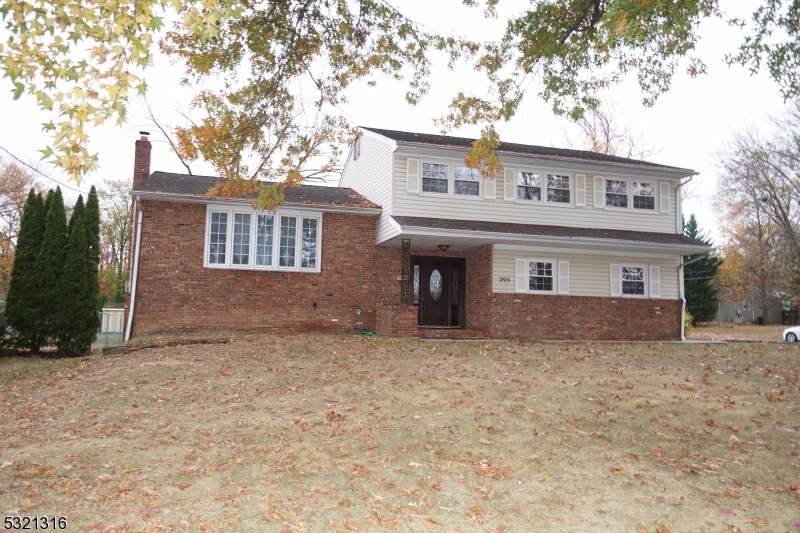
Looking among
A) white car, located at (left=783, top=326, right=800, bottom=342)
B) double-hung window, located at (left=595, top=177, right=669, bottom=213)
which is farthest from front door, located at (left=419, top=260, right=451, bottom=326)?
white car, located at (left=783, top=326, right=800, bottom=342)

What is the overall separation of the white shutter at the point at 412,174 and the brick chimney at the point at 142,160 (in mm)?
7972

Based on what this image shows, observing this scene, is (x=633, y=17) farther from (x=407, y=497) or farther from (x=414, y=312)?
(x=414, y=312)

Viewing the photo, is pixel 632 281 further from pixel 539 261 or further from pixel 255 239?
pixel 255 239

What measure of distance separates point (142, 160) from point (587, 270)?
13918mm

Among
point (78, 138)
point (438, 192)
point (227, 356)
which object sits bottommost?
point (227, 356)

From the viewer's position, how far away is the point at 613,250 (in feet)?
55.8

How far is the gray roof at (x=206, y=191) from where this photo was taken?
15.0 m

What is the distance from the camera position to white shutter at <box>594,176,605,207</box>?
58.1 ft

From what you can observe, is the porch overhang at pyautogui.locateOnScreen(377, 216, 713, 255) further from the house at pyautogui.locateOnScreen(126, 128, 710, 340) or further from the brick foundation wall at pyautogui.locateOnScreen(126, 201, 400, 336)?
the brick foundation wall at pyautogui.locateOnScreen(126, 201, 400, 336)

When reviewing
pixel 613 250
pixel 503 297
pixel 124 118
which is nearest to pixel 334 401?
pixel 124 118

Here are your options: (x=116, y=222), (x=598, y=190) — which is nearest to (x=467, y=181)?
(x=598, y=190)

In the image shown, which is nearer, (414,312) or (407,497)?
(407,497)

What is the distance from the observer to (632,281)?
1764cm

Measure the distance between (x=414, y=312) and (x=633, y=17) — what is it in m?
10.00
